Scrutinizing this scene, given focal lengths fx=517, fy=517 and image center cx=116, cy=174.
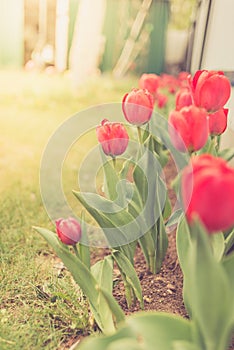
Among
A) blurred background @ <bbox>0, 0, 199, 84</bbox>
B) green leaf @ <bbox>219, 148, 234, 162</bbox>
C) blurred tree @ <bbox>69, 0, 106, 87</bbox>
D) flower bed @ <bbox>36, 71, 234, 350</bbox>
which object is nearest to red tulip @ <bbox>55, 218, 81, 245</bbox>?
flower bed @ <bbox>36, 71, 234, 350</bbox>

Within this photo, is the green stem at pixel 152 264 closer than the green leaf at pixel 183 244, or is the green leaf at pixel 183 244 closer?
the green leaf at pixel 183 244

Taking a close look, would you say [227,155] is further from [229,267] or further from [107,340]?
[107,340]

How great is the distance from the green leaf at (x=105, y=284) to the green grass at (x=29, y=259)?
0.39 ft

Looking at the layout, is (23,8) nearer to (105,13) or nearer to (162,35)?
(105,13)

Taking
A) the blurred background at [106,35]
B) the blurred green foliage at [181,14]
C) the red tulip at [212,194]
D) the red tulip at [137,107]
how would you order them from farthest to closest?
the blurred background at [106,35] < the blurred green foliage at [181,14] < the red tulip at [137,107] < the red tulip at [212,194]

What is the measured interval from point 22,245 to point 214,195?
4.16 ft

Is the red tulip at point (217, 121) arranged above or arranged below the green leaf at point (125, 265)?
above

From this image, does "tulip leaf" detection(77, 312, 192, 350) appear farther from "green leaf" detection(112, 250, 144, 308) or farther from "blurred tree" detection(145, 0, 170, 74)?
"blurred tree" detection(145, 0, 170, 74)

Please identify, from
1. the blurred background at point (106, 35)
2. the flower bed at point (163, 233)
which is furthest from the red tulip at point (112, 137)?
the blurred background at point (106, 35)

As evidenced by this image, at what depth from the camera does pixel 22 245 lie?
1792 mm

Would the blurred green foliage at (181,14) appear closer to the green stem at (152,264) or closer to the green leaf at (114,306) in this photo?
the green stem at (152,264)

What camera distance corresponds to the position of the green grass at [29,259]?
1.24m

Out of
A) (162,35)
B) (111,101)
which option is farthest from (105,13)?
(111,101)

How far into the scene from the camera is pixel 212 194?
63cm
